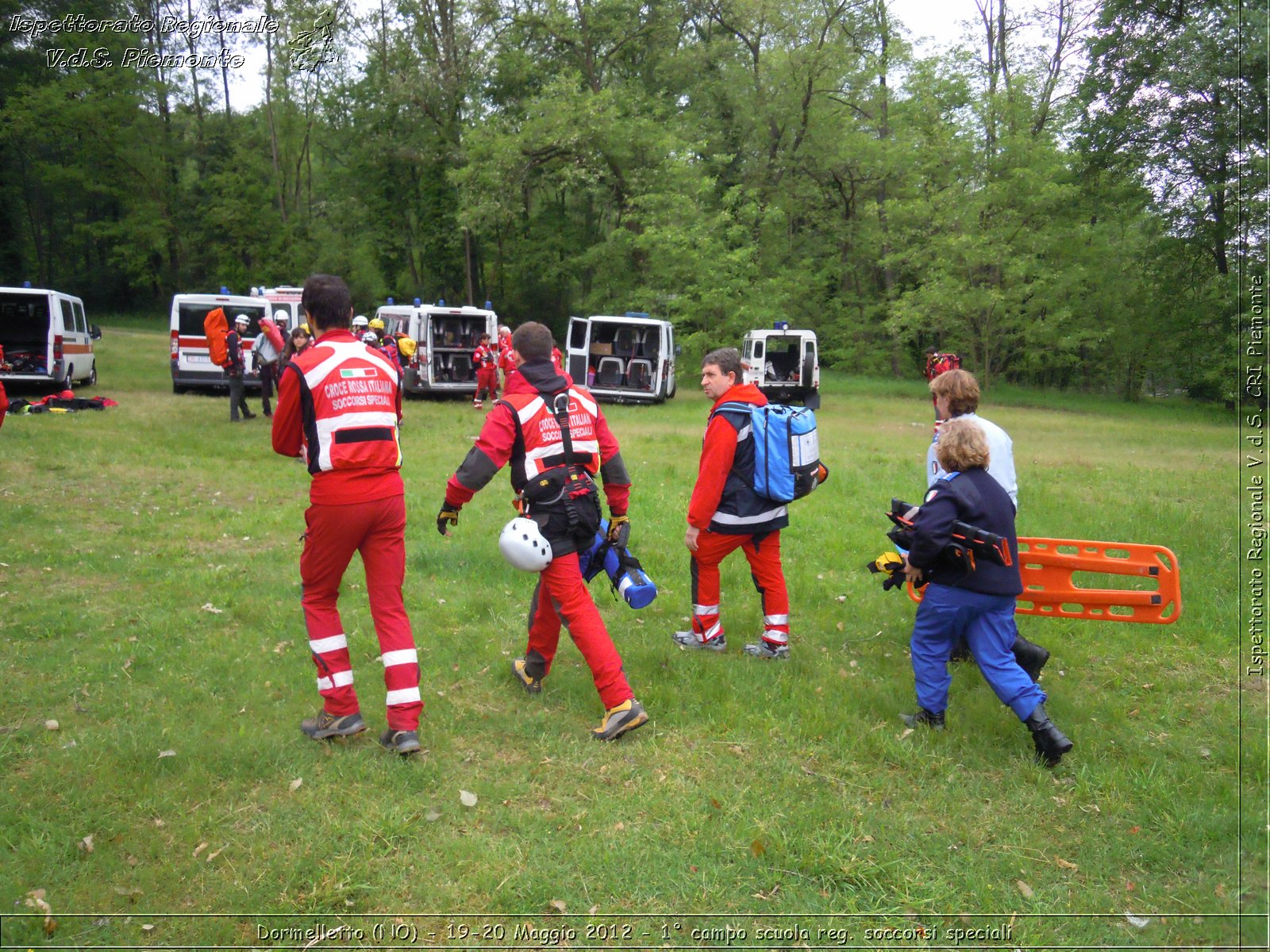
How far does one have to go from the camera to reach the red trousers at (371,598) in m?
4.10

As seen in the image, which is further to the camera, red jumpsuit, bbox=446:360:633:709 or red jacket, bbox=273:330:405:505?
red jumpsuit, bbox=446:360:633:709

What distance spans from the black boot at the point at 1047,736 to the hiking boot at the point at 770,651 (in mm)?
1625

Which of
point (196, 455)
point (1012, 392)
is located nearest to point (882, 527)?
point (196, 455)

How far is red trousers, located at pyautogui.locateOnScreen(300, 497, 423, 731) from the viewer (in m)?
4.10

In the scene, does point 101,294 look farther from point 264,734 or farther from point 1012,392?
point 264,734

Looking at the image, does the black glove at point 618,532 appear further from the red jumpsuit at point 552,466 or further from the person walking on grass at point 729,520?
the person walking on grass at point 729,520

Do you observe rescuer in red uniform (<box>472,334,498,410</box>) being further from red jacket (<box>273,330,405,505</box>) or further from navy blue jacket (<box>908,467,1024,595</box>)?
navy blue jacket (<box>908,467,1024,595</box>)

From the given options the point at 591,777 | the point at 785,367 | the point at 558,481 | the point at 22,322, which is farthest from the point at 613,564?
the point at 785,367

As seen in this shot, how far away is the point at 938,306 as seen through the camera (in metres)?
25.7

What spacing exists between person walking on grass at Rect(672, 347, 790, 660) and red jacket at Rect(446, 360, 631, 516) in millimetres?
566

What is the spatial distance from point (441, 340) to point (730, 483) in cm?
1528

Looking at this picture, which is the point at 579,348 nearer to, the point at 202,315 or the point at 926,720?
the point at 202,315

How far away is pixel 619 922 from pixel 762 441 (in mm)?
2828

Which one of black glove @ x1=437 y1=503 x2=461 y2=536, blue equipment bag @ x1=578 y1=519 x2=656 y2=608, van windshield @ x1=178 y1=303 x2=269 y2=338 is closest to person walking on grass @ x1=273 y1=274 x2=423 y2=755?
black glove @ x1=437 y1=503 x2=461 y2=536
